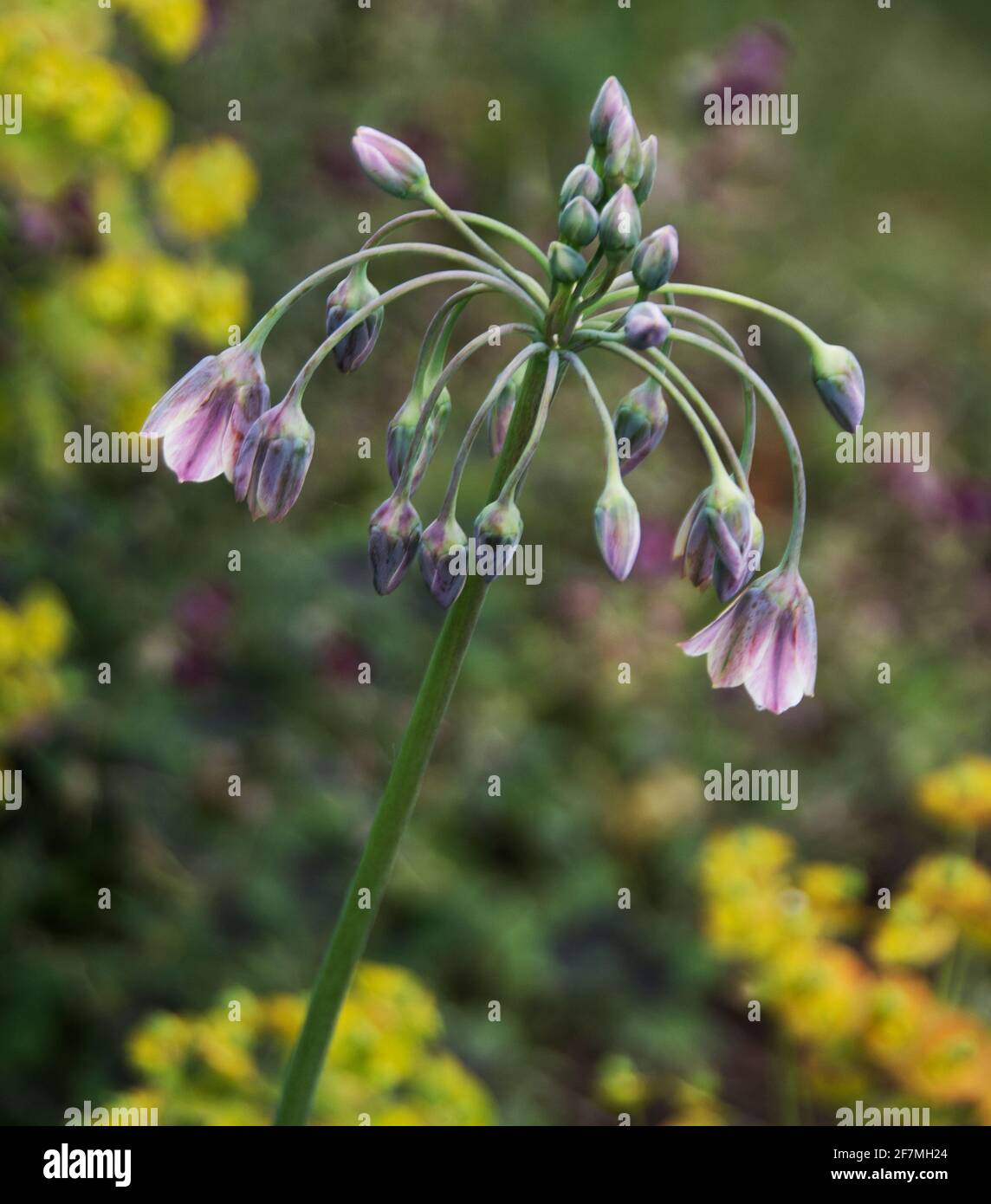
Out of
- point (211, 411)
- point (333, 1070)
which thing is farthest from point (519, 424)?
point (333, 1070)

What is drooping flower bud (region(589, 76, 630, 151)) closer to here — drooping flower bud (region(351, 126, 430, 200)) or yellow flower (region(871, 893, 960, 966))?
drooping flower bud (region(351, 126, 430, 200))

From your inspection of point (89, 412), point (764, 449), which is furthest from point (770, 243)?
point (89, 412)

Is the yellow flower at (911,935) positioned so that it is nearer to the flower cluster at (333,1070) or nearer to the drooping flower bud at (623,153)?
the flower cluster at (333,1070)

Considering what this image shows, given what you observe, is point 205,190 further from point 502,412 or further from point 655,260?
point 655,260

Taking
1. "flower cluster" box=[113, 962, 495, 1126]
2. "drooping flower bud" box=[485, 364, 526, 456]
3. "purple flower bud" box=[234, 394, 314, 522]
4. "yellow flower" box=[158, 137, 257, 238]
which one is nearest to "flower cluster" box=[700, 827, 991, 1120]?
"flower cluster" box=[113, 962, 495, 1126]

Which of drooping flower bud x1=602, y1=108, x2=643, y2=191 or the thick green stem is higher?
drooping flower bud x1=602, y1=108, x2=643, y2=191

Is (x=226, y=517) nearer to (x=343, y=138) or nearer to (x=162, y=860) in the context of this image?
(x=162, y=860)
